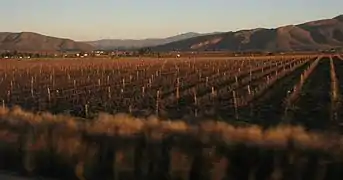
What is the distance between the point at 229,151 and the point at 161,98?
21204 mm

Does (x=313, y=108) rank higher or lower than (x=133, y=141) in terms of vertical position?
lower

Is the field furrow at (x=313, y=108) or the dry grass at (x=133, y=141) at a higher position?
the dry grass at (x=133, y=141)

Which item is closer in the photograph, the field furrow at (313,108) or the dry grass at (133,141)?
the dry grass at (133,141)

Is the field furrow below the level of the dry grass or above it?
below

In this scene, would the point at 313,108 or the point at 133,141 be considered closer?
the point at 133,141

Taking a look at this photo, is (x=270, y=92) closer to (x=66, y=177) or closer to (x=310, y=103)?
(x=310, y=103)

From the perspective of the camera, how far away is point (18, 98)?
37.0m

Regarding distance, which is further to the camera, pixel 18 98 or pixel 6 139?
pixel 18 98

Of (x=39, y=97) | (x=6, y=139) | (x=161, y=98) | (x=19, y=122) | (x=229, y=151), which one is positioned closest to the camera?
(x=229, y=151)

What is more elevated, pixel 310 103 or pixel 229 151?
pixel 229 151

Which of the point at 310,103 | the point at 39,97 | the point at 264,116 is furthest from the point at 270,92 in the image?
the point at 39,97

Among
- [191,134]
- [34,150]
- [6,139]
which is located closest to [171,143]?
[191,134]

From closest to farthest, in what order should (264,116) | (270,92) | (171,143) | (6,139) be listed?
(171,143) → (6,139) → (264,116) → (270,92)

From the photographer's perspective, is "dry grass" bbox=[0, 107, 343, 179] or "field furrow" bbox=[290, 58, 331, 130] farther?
"field furrow" bbox=[290, 58, 331, 130]
